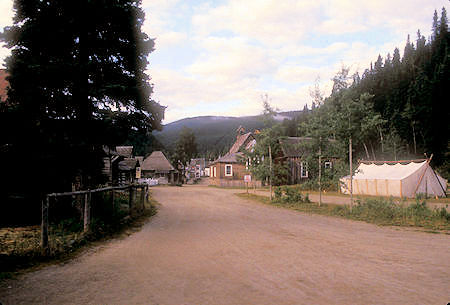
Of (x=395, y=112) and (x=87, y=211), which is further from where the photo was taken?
(x=395, y=112)

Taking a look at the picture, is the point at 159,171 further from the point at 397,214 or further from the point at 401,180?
the point at 397,214

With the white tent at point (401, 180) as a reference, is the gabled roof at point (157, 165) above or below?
above

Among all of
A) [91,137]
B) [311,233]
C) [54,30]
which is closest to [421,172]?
[311,233]

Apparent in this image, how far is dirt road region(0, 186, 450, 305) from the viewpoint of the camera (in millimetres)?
4824

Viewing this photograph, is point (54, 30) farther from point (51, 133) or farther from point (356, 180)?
point (356, 180)

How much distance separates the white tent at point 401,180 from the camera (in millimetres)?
25625

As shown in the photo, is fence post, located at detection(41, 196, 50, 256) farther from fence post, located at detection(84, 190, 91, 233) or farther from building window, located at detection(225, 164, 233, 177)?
building window, located at detection(225, 164, 233, 177)

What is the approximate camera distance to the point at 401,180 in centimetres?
2550

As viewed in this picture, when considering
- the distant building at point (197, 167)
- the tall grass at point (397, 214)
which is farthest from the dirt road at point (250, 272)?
the distant building at point (197, 167)

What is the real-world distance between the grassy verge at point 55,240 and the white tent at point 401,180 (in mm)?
18724

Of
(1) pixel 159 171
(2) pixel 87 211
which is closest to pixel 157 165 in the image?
(1) pixel 159 171

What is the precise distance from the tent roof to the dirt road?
1716cm

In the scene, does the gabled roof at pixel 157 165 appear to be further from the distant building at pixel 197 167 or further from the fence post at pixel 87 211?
the fence post at pixel 87 211

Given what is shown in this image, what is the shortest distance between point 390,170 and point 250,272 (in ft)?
81.4
